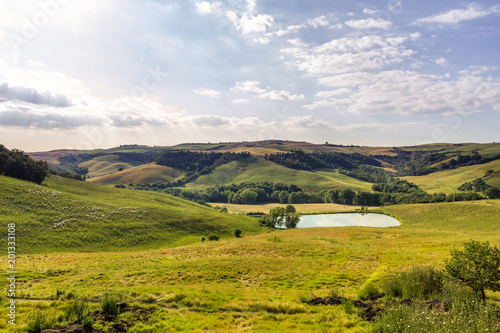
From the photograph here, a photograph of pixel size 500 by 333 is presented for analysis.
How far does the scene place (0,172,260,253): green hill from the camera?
45375 mm

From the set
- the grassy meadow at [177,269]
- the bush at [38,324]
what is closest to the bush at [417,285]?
the grassy meadow at [177,269]

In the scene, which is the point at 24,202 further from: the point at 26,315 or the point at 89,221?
the point at 26,315

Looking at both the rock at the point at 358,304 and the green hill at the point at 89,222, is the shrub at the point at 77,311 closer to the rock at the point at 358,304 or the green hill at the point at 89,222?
the rock at the point at 358,304

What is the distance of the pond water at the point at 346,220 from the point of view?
310 feet

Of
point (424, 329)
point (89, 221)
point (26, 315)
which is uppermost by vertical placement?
point (424, 329)

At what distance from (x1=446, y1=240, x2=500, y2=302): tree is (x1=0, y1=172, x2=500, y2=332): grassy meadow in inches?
79.1

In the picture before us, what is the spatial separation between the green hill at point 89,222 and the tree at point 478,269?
51630 millimetres

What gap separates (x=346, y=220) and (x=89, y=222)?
94.5m

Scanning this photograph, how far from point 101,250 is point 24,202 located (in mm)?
26480

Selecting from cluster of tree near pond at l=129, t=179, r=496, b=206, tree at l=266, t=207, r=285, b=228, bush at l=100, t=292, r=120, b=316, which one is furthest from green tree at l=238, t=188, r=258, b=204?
bush at l=100, t=292, r=120, b=316

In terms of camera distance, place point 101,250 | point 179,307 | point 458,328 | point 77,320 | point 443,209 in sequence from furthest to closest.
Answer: point 443,209 < point 101,250 < point 179,307 < point 77,320 < point 458,328

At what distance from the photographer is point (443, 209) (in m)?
87.2

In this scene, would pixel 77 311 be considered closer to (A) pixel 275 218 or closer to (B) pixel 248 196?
(A) pixel 275 218

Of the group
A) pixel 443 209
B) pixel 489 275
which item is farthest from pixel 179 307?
pixel 443 209
